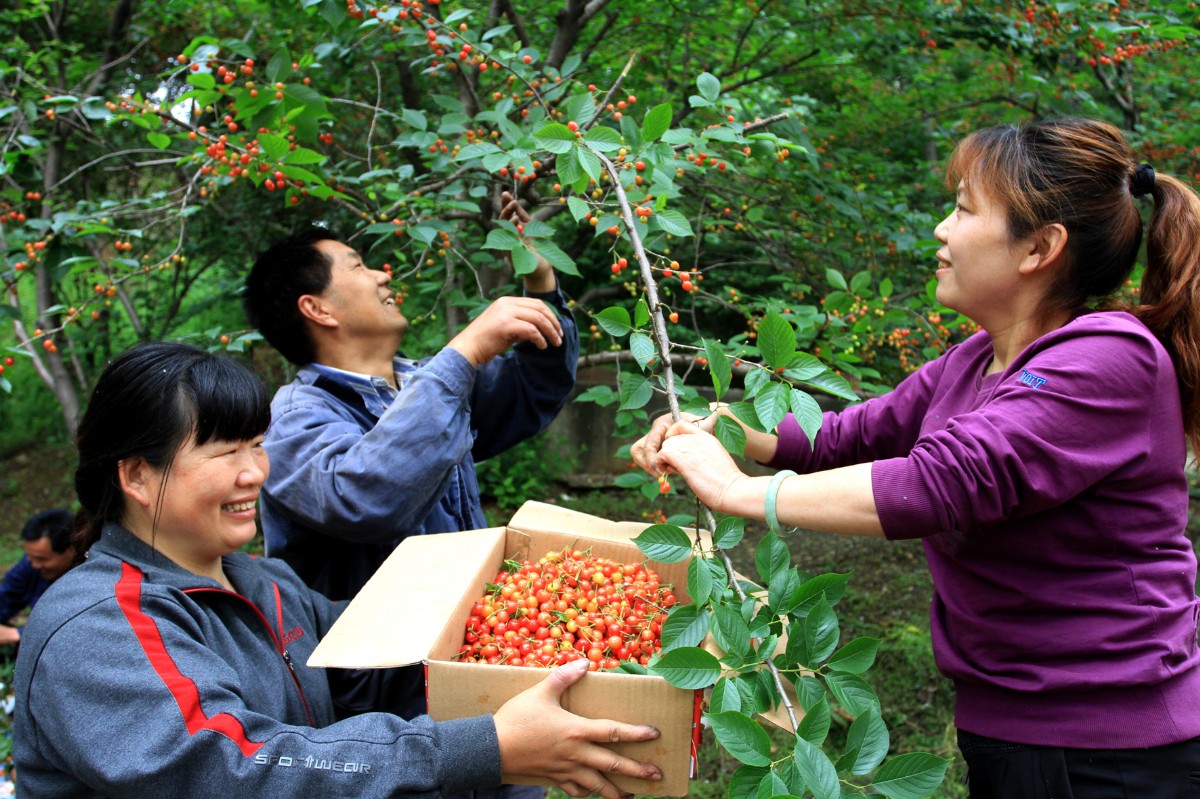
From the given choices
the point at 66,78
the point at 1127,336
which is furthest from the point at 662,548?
the point at 66,78

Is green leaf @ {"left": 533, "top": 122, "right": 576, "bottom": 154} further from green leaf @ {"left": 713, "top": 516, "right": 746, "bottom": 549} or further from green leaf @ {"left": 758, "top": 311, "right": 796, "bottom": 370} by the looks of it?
green leaf @ {"left": 713, "top": 516, "right": 746, "bottom": 549}

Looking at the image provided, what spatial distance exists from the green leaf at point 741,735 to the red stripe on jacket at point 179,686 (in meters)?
0.64

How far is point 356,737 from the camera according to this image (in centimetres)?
134

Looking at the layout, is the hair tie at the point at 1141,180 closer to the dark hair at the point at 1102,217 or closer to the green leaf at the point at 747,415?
the dark hair at the point at 1102,217

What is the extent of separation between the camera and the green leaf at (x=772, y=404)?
1.48 m

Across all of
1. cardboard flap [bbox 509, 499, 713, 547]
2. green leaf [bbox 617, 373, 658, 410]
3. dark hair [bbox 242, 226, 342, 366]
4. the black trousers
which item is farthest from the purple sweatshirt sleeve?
dark hair [bbox 242, 226, 342, 366]

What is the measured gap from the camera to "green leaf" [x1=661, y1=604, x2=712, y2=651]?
4.69 ft

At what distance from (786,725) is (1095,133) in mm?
1122

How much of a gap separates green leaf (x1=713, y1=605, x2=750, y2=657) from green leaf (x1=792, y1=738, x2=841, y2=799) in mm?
174

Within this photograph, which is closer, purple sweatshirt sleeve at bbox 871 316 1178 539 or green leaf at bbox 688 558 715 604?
purple sweatshirt sleeve at bbox 871 316 1178 539

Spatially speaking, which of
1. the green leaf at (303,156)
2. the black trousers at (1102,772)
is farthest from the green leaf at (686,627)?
the green leaf at (303,156)

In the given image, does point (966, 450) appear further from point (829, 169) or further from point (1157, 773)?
point (829, 169)

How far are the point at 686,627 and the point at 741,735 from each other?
23cm

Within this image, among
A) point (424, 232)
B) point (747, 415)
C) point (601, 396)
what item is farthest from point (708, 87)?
point (747, 415)
